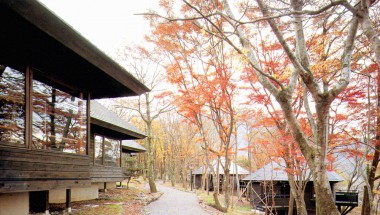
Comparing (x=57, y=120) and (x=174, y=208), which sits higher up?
(x=57, y=120)

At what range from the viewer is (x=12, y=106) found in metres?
5.25

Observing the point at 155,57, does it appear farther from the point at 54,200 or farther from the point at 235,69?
the point at 54,200

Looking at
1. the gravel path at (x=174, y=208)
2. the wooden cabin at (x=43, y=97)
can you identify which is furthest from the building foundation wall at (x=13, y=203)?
the gravel path at (x=174, y=208)

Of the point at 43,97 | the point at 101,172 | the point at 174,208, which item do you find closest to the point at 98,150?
the point at 101,172

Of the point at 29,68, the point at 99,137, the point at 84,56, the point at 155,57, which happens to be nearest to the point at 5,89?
the point at 29,68

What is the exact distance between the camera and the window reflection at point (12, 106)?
5.11 meters

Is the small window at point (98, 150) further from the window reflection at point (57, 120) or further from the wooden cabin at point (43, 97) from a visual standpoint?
the window reflection at point (57, 120)

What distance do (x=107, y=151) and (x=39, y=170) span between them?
9.60m

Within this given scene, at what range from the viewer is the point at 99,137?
46.3 ft

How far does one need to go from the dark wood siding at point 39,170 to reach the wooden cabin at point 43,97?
0.7 inches

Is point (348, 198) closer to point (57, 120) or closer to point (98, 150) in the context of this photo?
point (98, 150)

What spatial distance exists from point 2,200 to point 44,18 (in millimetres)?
4325

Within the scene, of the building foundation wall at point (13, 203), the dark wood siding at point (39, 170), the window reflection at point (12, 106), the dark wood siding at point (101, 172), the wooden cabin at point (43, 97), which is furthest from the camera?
the dark wood siding at point (101, 172)

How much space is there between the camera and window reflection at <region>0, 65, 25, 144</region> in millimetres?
5113
